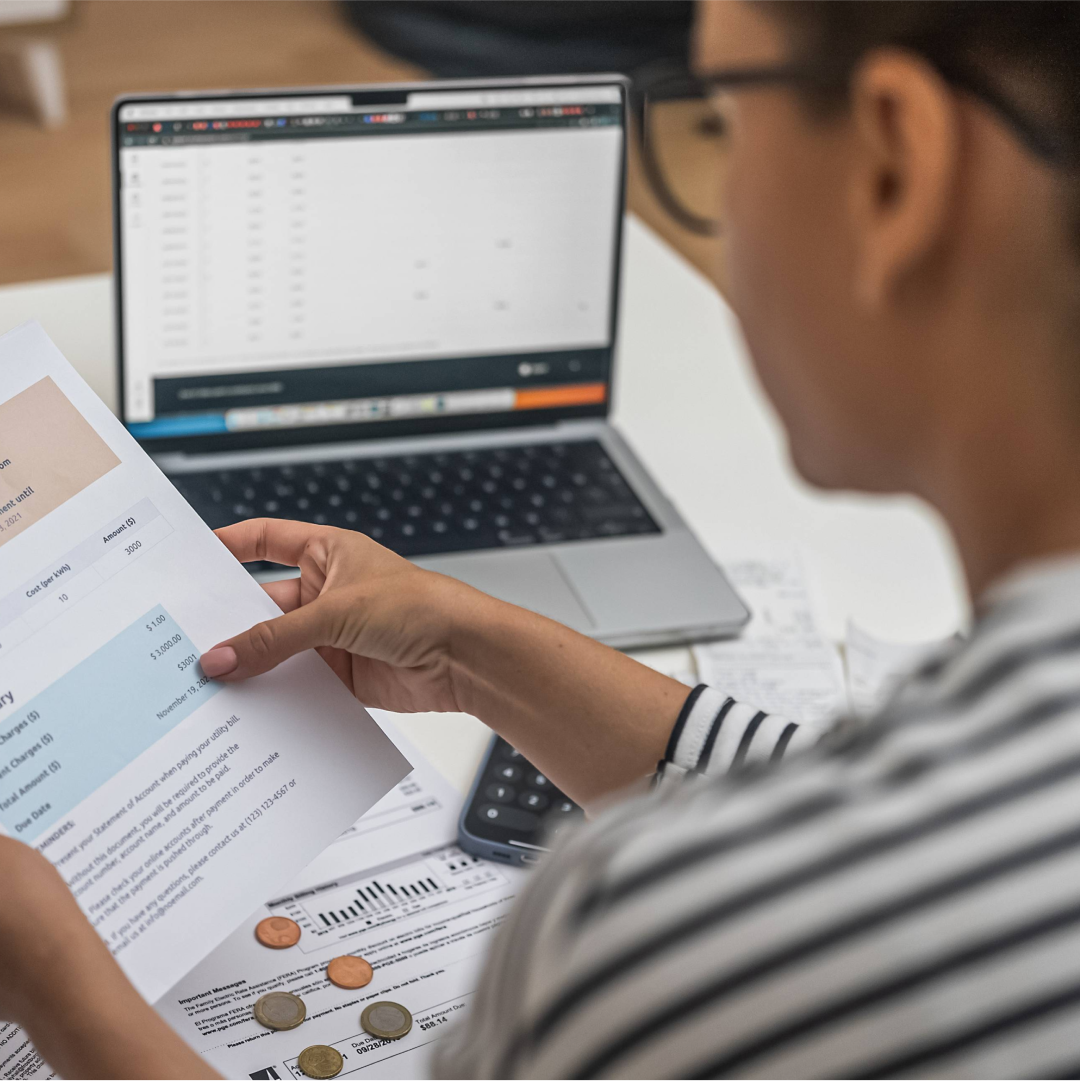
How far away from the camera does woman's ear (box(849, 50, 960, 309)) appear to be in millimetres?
364

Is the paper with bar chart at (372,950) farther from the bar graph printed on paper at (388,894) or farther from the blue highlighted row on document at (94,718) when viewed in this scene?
the blue highlighted row on document at (94,718)

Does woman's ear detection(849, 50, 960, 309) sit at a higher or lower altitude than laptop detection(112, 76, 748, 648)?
higher

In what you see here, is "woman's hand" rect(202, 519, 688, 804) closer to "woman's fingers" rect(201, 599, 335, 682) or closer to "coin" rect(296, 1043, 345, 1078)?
"woman's fingers" rect(201, 599, 335, 682)

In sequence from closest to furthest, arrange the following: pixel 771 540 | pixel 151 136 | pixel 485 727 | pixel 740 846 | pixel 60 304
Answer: pixel 740 846 < pixel 485 727 < pixel 151 136 < pixel 771 540 < pixel 60 304

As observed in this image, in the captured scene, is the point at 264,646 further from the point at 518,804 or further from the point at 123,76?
the point at 123,76

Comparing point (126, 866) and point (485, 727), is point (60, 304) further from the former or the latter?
point (126, 866)

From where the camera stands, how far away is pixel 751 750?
2.25 feet

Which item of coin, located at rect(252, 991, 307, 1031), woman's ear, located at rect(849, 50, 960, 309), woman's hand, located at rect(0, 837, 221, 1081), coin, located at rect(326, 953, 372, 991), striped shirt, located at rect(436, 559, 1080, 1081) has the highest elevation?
woman's ear, located at rect(849, 50, 960, 309)

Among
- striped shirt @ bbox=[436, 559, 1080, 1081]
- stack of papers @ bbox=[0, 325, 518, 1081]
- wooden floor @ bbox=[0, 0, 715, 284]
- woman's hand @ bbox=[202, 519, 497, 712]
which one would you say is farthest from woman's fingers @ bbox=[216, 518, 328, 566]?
wooden floor @ bbox=[0, 0, 715, 284]

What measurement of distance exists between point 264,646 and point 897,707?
0.38 meters

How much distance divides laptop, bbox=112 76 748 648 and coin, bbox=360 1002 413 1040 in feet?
1.08

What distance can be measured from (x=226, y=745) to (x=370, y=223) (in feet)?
1.69

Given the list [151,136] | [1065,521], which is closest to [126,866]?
[1065,521]

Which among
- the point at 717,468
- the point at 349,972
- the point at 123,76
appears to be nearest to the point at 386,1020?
the point at 349,972
